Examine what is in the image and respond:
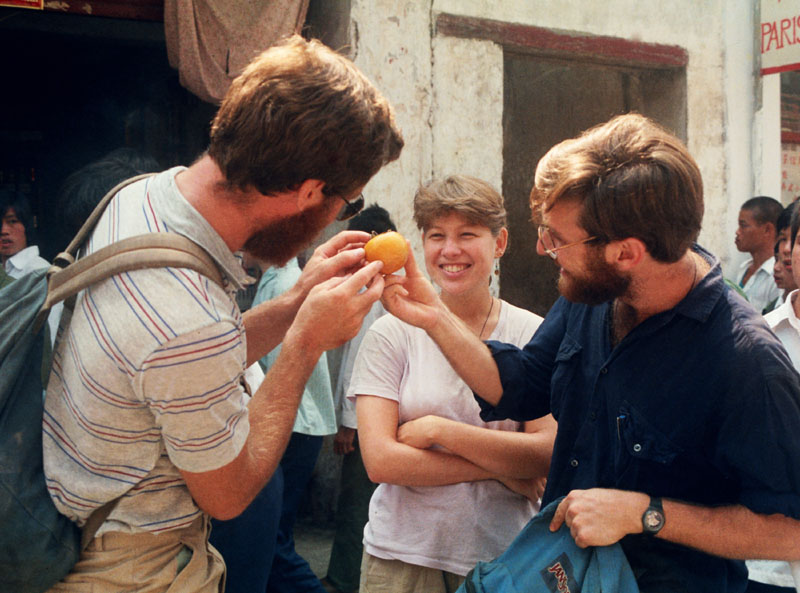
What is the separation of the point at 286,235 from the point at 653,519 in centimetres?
114

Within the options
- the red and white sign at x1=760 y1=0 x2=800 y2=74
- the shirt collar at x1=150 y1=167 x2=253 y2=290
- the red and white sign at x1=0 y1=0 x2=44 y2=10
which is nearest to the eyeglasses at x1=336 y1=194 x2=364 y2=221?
the shirt collar at x1=150 y1=167 x2=253 y2=290

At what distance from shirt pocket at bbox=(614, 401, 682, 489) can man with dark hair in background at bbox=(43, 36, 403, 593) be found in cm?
73

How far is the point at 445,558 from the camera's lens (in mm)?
2504

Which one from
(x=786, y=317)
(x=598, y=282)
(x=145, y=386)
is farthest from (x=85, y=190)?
(x=786, y=317)

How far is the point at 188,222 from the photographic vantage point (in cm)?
175

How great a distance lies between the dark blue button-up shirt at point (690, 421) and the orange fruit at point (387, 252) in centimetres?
60

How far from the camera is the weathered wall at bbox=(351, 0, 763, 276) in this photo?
564 cm

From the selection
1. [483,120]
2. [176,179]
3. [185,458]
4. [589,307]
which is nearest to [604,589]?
[589,307]

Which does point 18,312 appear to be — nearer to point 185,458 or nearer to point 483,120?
point 185,458

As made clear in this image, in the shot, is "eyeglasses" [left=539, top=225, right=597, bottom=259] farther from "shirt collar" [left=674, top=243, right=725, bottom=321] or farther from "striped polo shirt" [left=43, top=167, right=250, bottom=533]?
"striped polo shirt" [left=43, top=167, right=250, bottom=533]

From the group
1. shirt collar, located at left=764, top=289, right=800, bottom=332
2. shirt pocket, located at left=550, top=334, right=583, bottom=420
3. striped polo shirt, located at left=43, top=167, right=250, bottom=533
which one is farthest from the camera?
shirt collar, located at left=764, top=289, right=800, bottom=332

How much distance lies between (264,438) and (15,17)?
19.9 ft

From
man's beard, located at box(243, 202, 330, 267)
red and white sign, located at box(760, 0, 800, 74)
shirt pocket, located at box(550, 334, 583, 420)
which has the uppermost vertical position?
red and white sign, located at box(760, 0, 800, 74)

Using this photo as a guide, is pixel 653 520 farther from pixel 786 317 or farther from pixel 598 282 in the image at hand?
pixel 786 317
